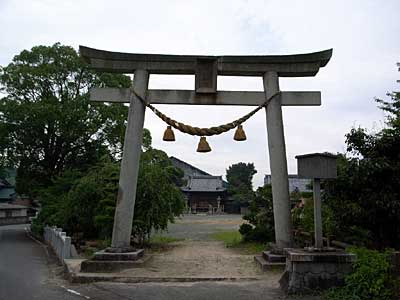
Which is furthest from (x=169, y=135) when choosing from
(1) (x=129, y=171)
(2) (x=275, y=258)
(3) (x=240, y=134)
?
(2) (x=275, y=258)

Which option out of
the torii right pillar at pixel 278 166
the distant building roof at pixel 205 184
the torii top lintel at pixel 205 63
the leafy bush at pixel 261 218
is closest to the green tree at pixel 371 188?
the torii right pillar at pixel 278 166

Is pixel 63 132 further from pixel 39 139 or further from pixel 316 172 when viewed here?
pixel 316 172

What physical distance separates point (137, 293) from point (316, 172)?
13.2 feet

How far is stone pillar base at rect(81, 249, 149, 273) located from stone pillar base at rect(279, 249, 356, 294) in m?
3.97

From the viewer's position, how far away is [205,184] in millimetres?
60062

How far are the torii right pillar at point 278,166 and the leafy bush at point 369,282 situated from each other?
10.1 ft

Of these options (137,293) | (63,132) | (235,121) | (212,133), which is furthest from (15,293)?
(63,132)

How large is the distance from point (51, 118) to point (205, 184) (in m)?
38.0

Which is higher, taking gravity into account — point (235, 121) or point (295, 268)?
point (235, 121)

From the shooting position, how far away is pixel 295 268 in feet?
23.7

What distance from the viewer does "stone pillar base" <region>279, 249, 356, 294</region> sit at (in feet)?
23.6

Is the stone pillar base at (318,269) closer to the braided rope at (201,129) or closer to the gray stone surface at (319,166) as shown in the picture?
the gray stone surface at (319,166)

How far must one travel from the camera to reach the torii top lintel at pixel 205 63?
10.7 metres

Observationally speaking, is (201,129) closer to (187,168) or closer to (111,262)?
(111,262)
